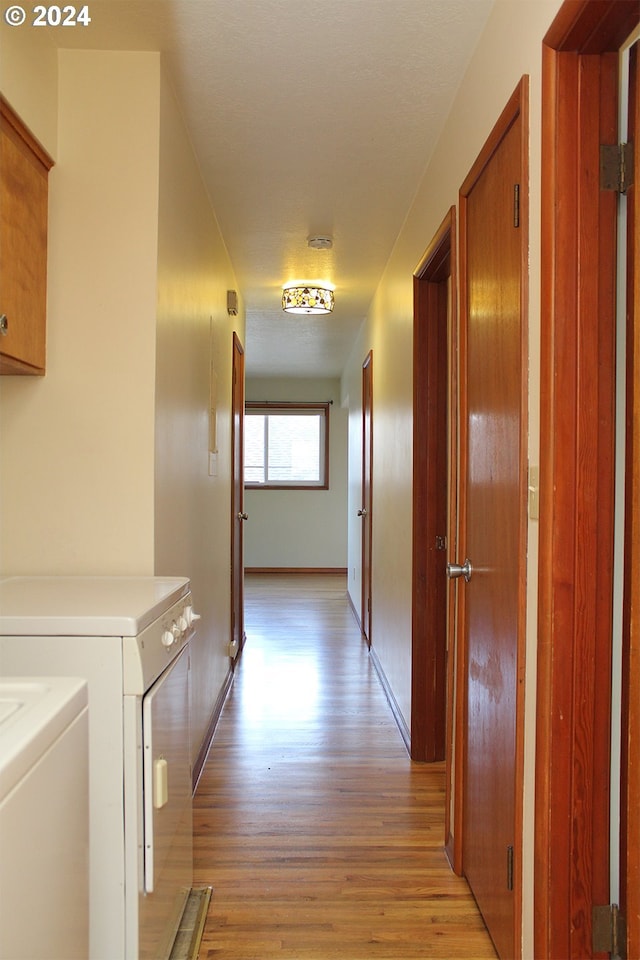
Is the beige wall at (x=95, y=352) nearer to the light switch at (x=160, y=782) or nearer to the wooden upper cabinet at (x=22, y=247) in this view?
the wooden upper cabinet at (x=22, y=247)

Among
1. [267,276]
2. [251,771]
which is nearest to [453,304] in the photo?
[251,771]

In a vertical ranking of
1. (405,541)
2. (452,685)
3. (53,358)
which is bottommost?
(452,685)

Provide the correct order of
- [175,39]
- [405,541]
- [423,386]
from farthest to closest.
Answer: [405,541] < [423,386] < [175,39]

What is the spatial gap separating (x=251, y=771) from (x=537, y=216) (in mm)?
2385

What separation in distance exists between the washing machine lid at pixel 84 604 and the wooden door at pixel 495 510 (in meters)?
0.81

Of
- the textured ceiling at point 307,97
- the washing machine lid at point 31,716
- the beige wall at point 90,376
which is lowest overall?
the washing machine lid at point 31,716

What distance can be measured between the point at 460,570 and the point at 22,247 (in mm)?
1514

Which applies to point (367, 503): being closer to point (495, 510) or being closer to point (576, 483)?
point (495, 510)

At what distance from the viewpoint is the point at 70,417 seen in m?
1.99

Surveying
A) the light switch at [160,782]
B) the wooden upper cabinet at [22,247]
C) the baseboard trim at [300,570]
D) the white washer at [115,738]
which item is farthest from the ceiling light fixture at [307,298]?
the baseboard trim at [300,570]

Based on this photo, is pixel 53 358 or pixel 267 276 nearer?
pixel 53 358

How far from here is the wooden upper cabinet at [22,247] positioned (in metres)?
1.70

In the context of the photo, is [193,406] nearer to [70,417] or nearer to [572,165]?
[70,417]

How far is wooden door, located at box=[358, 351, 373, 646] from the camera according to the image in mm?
4934
